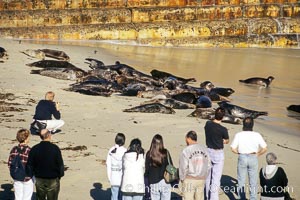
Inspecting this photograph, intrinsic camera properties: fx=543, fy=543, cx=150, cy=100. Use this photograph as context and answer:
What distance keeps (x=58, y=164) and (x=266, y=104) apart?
15730 millimetres

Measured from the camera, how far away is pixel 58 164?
8.09 meters

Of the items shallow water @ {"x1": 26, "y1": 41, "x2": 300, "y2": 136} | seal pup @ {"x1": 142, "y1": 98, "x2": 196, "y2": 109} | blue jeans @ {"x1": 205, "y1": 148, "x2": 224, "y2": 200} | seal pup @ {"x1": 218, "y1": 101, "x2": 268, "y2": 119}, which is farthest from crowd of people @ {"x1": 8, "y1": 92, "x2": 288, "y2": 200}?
seal pup @ {"x1": 142, "y1": 98, "x2": 196, "y2": 109}

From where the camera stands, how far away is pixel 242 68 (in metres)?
36.2

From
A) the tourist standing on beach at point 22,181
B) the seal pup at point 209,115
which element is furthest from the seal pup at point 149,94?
the tourist standing on beach at point 22,181

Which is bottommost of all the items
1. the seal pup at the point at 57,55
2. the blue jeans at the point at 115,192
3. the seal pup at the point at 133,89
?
the seal pup at the point at 133,89

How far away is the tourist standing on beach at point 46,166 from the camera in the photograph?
26.4ft

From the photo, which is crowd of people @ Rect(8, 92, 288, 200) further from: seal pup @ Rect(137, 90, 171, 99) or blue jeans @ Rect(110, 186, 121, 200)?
seal pup @ Rect(137, 90, 171, 99)

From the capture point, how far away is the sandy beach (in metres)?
10.3

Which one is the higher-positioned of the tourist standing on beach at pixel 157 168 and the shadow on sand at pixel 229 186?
the tourist standing on beach at pixel 157 168

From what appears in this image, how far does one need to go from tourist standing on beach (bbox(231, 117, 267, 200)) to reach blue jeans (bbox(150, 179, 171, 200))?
5.48 feet

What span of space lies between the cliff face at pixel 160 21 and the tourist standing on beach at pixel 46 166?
4290 centimetres

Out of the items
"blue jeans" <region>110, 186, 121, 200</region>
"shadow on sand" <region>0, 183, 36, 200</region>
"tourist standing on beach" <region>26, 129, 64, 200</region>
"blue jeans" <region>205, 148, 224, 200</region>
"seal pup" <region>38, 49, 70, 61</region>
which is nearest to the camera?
"tourist standing on beach" <region>26, 129, 64, 200</region>

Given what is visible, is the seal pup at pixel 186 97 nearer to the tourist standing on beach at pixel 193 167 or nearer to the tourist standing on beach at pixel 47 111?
the tourist standing on beach at pixel 47 111

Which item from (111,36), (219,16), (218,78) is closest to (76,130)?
(218,78)
